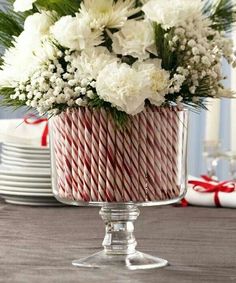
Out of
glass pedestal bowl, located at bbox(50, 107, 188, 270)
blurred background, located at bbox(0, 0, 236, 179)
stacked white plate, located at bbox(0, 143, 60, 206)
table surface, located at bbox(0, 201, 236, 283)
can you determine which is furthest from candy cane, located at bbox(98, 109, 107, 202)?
blurred background, located at bbox(0, 0, 236, 179)

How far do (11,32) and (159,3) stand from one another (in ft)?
Answer: 0.76

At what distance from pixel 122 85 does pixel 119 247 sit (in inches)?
10.3

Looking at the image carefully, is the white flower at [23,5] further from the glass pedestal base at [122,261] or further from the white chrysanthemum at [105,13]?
the glass pedestal base at [122,261]

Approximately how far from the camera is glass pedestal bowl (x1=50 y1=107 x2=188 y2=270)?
1216 millimetres

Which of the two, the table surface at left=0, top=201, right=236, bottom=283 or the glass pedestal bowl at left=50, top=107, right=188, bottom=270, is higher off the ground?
the glass pedestal bowl at left=50, top=107, right=188, bottom=270

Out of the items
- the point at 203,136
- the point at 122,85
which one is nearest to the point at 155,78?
the point at 122,85

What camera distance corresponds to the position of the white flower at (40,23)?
1220 millimetres

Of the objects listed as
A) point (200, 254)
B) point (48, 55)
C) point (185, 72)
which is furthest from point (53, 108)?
point (200, 254)

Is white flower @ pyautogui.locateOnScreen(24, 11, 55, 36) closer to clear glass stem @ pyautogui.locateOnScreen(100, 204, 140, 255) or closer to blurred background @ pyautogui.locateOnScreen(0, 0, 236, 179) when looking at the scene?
clear glass stem @ pyautogui.locateOnScreen(100, 204, 140, 255)

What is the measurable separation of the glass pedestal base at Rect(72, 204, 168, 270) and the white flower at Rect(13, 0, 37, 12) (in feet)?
0.95

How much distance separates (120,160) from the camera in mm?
1221

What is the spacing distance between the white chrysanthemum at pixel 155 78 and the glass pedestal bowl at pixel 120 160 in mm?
40

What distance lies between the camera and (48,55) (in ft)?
3.93

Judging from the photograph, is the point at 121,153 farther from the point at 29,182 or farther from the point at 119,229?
the point at 29,182
